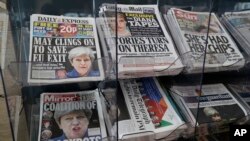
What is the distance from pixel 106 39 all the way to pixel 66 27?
121 mm

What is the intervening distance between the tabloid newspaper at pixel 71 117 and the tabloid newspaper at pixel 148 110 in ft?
0.24

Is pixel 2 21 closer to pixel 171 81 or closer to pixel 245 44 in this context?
pixel 171 81

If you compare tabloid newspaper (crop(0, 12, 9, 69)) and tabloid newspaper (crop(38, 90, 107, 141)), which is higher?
tabloid newspaper (crop(0, 12, 9, 69))

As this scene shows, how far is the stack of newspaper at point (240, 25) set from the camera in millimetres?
917

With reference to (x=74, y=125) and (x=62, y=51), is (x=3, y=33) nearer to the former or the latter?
(x=62, y=51)

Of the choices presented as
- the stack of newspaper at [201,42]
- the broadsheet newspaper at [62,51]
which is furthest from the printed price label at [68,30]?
the stack of newspaper at [201,42]

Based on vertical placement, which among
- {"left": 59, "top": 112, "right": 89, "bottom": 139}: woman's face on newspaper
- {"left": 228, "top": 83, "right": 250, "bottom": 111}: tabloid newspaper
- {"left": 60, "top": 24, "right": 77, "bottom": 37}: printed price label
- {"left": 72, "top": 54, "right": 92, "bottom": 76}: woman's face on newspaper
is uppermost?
{"left": 60, "top": 24, "right": 77, "bottom": 37}: printed price label

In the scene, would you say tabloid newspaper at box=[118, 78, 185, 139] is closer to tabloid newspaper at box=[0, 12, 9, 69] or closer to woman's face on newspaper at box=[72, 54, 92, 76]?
woman's face on newspaper at box=[72, 54, 92, 76]

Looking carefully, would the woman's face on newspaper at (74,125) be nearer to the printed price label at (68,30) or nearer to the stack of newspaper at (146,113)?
the stack of newspaper at (146,113)

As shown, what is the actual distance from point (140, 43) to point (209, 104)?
11.3 inches

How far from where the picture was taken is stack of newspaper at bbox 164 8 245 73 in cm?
82

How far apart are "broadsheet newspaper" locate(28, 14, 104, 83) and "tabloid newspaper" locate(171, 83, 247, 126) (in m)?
0.28

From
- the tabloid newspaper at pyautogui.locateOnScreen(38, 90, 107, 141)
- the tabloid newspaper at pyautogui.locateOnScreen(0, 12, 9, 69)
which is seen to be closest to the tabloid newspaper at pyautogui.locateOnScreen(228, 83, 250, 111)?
the tabloid newspaper at pyautogui.locateOnScreen(38, 90, 107, 141)

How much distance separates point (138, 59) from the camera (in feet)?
2.57
